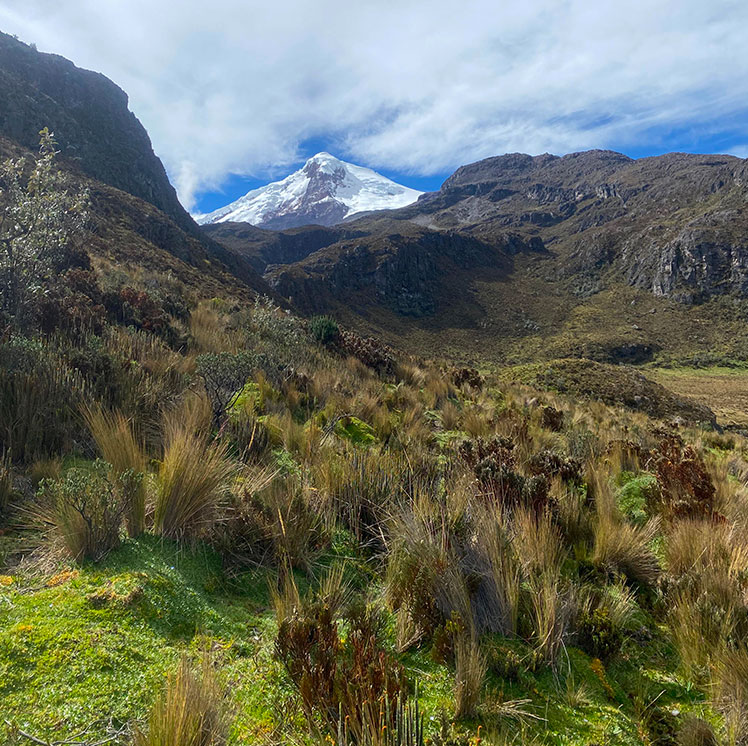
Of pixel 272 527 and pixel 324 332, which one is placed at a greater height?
pixel 324 332

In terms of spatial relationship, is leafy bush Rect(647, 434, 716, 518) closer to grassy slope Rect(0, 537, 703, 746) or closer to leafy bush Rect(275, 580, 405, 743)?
grassy slope Rect(0, 537, 703, 746)

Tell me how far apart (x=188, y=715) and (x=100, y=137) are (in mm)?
65841

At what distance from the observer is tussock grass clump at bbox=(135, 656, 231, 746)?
1132 mm

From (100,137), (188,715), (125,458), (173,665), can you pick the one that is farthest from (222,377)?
(100,137)

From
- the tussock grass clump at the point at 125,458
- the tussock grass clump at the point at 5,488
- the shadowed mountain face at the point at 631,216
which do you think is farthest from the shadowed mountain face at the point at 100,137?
the shadowed mountain face at the point at 631,216

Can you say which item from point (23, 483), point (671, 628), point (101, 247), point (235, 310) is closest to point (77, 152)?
point (101, 247)

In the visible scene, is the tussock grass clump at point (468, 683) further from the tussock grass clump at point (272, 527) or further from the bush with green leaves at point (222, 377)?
the bush with green leaves at point (222, 377)

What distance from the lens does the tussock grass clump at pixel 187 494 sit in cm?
227

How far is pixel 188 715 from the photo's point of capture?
118cm

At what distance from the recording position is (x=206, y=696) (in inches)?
49.1

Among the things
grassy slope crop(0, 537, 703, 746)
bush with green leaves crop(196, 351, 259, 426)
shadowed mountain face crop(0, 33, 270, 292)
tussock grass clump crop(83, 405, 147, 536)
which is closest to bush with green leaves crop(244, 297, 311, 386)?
bush with green leaves crop(196, 351, 259, 426)

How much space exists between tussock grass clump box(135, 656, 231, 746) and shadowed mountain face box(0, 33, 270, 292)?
32.9 metres

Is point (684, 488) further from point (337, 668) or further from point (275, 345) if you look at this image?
point (275, 345)

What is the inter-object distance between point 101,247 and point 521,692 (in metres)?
20.9
